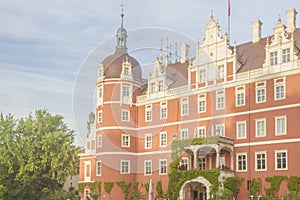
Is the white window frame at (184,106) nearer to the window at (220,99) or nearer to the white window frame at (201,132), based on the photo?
the white window frame at (201,132)

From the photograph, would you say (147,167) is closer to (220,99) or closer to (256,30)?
(220,99)

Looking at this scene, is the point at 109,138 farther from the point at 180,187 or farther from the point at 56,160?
the point at 180,187

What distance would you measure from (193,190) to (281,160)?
9060 millimetres

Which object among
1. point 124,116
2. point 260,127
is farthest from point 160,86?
point 260,127

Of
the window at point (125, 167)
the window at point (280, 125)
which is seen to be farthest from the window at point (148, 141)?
the window at point (280, 125)

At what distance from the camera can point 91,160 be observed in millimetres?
50594

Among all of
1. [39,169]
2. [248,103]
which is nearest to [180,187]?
[248,103]

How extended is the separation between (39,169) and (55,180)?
3.99 metres

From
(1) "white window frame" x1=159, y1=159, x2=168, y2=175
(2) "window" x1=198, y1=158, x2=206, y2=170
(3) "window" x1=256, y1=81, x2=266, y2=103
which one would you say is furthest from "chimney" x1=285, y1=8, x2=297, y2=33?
(1) "white window frame" x1=159, y1=159, x2=168, y2=175

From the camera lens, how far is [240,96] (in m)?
39.5

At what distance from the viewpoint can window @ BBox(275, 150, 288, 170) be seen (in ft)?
116

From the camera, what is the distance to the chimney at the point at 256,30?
43.0 meters

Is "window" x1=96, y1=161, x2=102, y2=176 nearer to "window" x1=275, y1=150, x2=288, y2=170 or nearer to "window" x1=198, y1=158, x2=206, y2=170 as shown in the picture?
"window" x1=198, y1=158, x2=206, y2=170

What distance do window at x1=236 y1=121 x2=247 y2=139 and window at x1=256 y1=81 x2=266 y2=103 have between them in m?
2.39
